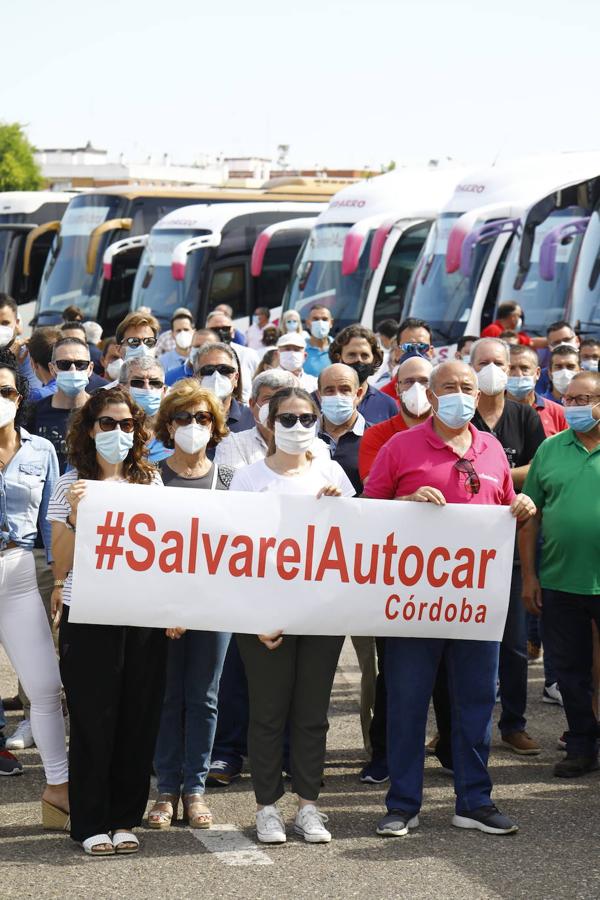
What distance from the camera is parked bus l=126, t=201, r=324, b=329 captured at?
25.4 meters

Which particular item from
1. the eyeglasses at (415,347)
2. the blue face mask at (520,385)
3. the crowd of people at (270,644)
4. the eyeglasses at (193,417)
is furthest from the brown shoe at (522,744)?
the eyeglasses at (415,347)

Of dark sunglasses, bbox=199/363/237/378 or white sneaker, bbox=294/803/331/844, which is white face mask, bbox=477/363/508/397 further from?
white sneaker, bbox=294/803/331/844

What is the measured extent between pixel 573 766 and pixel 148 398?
8.96ft

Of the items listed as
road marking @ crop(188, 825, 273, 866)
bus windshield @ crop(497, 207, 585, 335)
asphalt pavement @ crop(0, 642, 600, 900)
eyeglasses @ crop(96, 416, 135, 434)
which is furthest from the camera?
bus windshield @ crop(497, 207, 585, 335)

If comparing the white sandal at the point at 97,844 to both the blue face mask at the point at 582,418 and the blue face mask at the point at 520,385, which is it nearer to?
the blue face mask at the point at 582,418

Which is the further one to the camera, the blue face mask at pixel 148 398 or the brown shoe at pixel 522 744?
the blue face mask at pixel 148 398

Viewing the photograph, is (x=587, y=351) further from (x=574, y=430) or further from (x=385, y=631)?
(x=385, y=631)

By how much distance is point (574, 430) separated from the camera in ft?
25.4

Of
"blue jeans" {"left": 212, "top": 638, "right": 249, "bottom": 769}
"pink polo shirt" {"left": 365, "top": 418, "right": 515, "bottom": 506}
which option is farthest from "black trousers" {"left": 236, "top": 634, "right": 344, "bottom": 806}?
"blue jeans" {"left": 212, "top": 638, "right": 249, "bottom": 769}

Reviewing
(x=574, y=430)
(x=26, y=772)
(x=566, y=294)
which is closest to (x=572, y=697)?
(x=574, y=430)

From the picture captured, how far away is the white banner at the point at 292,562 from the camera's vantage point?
6.61 metres

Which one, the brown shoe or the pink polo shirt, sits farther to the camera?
the brown shoe

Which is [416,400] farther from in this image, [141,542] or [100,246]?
[100,246]

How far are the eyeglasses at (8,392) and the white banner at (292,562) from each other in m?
0.82
